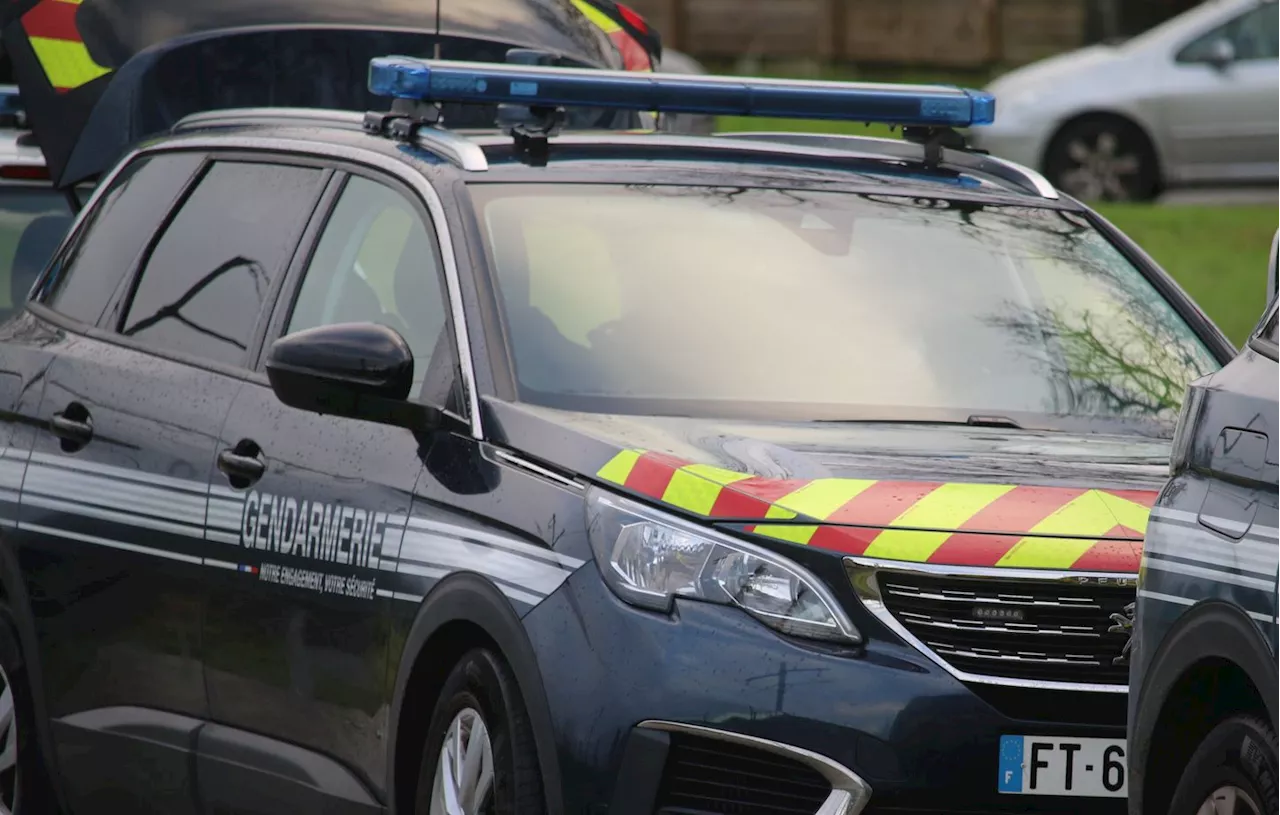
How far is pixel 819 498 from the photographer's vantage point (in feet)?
16.1

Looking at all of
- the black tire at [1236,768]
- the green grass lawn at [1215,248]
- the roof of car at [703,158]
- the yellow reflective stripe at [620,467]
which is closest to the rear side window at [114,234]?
the roof of car at [703,158]

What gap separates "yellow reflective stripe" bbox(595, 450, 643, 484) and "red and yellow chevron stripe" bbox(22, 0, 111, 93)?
3.69 m

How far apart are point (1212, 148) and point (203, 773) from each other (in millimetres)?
16451

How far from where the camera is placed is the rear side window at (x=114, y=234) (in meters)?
7.01

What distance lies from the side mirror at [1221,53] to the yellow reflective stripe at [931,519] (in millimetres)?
16914

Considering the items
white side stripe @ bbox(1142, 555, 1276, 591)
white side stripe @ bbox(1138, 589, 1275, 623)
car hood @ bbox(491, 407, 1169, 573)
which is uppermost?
white side stripe @ bbox(1142, 555, 1276, 591)

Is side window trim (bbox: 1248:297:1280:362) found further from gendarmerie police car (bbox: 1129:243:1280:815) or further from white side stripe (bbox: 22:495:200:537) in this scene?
white side stripe (bbox: 22:495:200:537)

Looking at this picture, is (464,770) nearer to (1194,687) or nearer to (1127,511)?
(1127,511)

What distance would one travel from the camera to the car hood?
4.82m

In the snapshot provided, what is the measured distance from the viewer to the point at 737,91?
6570 millimetres

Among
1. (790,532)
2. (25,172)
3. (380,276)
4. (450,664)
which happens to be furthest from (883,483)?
(25,172)

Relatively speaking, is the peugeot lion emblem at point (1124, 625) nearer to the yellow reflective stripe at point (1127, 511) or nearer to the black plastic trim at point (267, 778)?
the yellow reflective stripe at point (1127, 511)

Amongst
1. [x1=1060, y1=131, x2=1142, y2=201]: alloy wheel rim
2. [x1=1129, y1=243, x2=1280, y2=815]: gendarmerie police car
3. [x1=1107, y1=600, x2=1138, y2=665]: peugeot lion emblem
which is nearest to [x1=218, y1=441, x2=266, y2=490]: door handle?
[x1=1107, y1=600, x2=1138, y2=665]: peugeot lion emblem

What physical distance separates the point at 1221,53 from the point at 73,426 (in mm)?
15908
